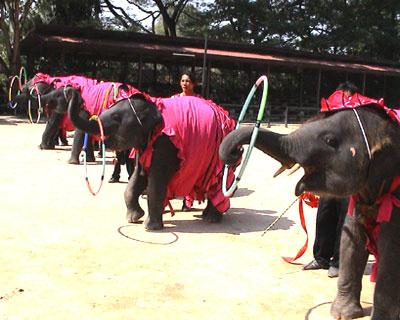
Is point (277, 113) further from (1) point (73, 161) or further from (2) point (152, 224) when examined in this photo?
(2) point (152, 224)

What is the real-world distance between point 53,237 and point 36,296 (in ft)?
4.94

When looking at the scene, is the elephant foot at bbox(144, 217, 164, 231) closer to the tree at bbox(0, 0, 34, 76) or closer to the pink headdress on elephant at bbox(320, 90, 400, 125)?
the pink headdress on elephant at bbox(320, 90, 400, 125)

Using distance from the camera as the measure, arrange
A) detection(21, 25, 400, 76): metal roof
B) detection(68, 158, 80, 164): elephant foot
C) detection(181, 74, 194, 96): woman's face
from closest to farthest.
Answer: detection(181, 74, 194, 96): woman's face < detection(68, 158, 80, 164): elephant foot < detection(21, 25, 400, 76): metal roof

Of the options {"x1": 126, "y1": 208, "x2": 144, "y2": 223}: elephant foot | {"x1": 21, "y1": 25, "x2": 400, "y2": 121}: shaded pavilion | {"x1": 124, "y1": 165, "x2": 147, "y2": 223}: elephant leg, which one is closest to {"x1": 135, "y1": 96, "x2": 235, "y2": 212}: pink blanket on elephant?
{"x1": 124, "y1": 165, "x2": 147, "y2": 223}: elephant leg

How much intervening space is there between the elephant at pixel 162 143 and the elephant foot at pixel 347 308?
2.46 meters

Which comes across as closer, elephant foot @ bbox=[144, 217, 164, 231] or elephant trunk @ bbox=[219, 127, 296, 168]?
elephant trunk @ bbox=[219, 127, 296, 168]

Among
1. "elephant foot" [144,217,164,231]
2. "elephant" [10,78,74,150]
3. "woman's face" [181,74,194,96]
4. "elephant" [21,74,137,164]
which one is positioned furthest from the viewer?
"elephant" [10,78,74,150]

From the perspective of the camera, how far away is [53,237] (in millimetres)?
5219

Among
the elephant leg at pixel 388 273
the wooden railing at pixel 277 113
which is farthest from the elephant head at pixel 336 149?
the wooden railing at pixel 277 113

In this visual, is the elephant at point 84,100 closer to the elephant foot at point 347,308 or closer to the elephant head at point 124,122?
the elephant head at point 124,122

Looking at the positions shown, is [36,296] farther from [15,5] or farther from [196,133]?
[15,5]

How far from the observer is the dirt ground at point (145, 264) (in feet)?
12.1

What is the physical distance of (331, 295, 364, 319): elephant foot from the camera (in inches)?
141

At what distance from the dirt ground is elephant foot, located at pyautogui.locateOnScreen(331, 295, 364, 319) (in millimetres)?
132
